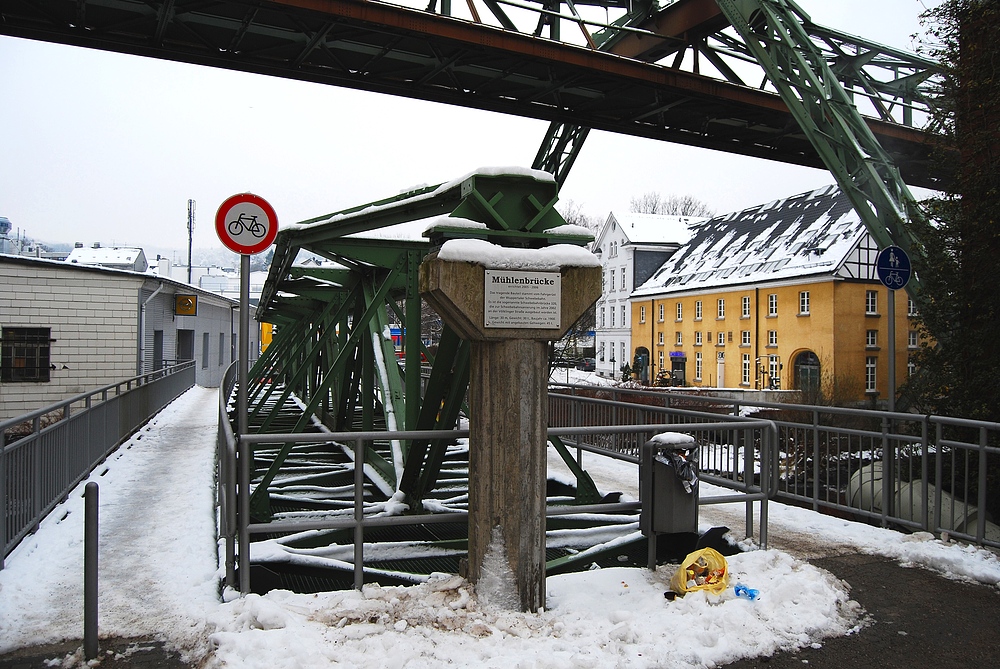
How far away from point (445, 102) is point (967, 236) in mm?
8652

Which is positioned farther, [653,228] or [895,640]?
[653,228]

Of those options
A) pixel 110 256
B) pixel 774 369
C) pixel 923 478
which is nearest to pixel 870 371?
pixel 774 369

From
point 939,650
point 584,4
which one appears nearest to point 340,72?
point 584,4

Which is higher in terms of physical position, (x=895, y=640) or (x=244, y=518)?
(x=244, y=518)

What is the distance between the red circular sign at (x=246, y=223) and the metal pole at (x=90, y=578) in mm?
2163

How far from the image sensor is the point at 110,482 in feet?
31.4

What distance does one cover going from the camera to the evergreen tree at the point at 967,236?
27.2ft

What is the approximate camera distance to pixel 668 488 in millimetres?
5820

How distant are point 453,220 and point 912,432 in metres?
7.18

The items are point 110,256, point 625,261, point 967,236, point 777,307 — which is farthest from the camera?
point 110,256

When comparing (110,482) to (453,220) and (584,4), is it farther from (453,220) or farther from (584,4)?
(584,4)

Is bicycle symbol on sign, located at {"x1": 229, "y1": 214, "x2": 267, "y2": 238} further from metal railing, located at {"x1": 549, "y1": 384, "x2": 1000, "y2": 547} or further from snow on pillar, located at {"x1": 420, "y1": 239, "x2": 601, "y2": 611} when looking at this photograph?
metal railing, located at {"x1": 549, "y1": 384, "x2": 1000, "y2": 547}

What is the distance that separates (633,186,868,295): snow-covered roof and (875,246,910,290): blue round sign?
2812 centimetres

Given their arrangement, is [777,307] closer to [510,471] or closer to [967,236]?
[967,236]
